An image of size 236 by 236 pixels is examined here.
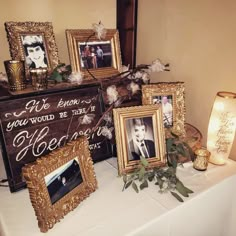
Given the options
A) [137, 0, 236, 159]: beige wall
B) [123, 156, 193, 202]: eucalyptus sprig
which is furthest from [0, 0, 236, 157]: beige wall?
[123, 156, 193, 202]: eucalyptus sprig

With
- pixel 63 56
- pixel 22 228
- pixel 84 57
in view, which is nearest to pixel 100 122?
pixel 84 57

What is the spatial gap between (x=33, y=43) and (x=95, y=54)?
28 centimetres

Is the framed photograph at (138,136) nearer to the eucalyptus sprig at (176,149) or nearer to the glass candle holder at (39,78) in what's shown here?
the eucalyptus sprig at (176,149)

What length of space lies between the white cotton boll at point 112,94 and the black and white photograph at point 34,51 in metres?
0.30

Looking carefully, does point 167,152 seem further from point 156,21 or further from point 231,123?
point 156,21

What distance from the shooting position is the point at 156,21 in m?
1.40

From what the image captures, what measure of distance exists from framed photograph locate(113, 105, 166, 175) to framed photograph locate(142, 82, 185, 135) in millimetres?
118

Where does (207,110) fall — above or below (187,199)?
above

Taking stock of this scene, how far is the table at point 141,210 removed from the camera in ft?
2.63

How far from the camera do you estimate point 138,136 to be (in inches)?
41.5

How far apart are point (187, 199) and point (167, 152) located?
23cm

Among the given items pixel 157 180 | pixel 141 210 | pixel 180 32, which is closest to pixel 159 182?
pixel 157 180

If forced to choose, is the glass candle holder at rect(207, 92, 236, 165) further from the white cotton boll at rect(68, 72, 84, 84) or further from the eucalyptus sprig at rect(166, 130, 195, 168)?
the white cotton boll at rect(68, 72, 84, 84)

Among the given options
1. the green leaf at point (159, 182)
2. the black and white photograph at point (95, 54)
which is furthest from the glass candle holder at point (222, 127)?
the black and white photograph at point (95, 54)
